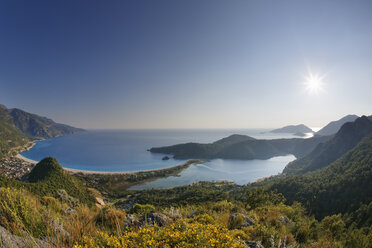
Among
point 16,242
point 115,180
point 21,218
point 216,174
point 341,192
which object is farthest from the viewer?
point 216,174

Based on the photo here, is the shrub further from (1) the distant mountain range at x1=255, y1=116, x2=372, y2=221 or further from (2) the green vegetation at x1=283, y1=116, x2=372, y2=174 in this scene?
(2) the green vegetation at x1=283, y1=116, x2=372, y2=174

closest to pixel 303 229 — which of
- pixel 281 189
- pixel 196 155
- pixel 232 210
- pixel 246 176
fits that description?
pixel 232 210

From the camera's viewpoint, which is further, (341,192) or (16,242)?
(341,192)

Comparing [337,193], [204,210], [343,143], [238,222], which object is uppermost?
[238,222]

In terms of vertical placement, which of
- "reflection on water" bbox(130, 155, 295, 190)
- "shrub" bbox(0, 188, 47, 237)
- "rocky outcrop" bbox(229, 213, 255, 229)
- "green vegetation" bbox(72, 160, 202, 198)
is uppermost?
"shrub" bbox(0, 188, 47, 237)

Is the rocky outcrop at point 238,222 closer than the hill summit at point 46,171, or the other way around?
the rocky outcrop at point 238,222

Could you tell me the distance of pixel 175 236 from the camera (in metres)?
2.44

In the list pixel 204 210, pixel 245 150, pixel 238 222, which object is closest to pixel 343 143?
pixel 245 150

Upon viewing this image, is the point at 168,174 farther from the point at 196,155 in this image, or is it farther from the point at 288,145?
the point at 288,145

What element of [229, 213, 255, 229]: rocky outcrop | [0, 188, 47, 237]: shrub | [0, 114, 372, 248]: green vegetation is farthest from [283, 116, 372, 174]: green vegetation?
[0, 188, 47, 237]: shrub

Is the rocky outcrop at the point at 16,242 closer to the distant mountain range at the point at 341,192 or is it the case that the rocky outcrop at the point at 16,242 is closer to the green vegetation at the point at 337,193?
the distant mountain range at the point at 341,192

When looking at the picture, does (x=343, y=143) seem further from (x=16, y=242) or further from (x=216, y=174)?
(x=16, y=242)

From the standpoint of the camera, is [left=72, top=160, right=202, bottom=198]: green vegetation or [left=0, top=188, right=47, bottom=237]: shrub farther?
[left=72, top=160, right=202, bottom=198]: green vegetation

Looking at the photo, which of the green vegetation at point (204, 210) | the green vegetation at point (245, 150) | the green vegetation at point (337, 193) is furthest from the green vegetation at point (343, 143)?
the green vegetation at point (245, 150)
